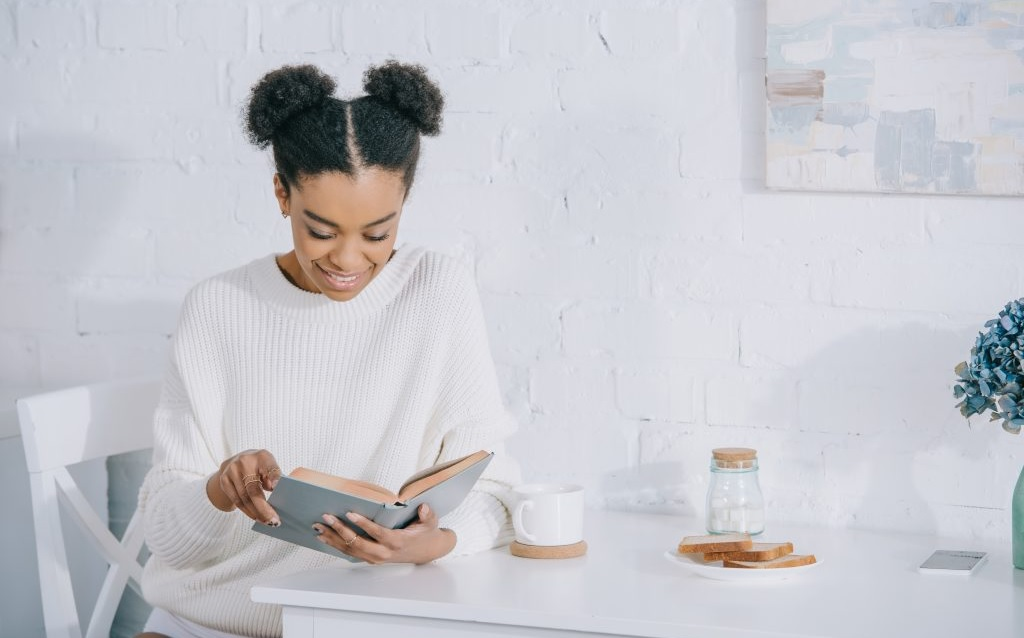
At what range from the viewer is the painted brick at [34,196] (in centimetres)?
215

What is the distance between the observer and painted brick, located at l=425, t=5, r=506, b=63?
6.20ft

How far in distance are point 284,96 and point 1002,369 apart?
3.06 ft

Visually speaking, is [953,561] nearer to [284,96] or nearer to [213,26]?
[284,96]

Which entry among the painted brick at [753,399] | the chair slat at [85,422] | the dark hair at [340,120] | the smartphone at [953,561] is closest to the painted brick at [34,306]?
the chair slat at [85,422]

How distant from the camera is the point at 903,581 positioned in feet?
4.68

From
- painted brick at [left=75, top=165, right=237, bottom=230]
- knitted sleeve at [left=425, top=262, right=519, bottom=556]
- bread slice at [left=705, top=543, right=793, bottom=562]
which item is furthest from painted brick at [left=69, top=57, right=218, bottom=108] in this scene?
bread slice at [left=705, top=543, right=793, bottom=562]

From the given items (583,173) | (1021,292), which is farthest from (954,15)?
(583,173)

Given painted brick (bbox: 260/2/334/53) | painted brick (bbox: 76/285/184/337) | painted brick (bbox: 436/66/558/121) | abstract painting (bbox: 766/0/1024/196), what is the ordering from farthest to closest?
1. painted brick (bbox: 76/285/184/337)
2. painted brick (bbox: 260/2/334/53)
3. painted brick (bbox: 436/66/558/121)
4. abstract painting (bbox: 766/0/1024/196)

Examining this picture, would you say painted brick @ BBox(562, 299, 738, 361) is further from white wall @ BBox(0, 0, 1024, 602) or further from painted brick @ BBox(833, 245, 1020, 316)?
painted brick @ BBox(833, 245, 1020, 316)

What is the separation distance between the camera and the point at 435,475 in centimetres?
143

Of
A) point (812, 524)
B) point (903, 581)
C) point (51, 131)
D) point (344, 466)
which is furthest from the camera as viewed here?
point (51, 131)

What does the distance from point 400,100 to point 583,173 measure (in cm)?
38

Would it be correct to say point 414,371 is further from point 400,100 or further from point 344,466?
point 400,100

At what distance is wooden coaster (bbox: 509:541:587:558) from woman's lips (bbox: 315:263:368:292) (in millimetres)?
392
